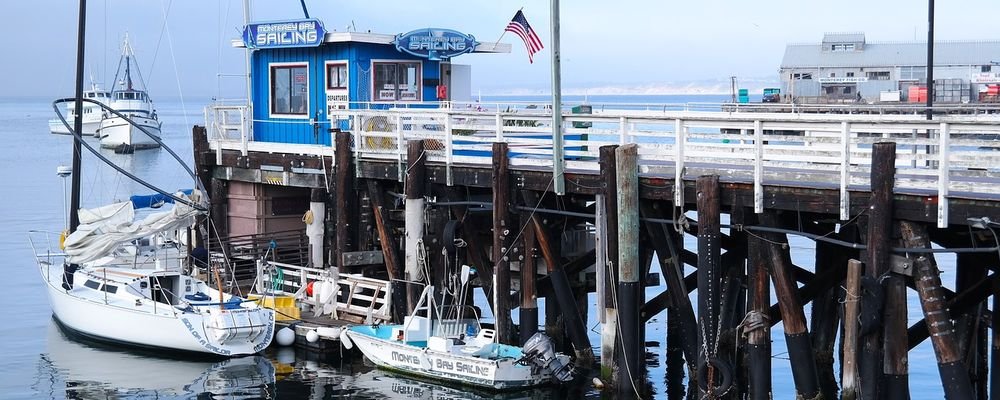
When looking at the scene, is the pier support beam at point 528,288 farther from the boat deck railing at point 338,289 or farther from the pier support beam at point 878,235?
the pier support beam at point 878,235

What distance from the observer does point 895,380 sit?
1680 centimetres

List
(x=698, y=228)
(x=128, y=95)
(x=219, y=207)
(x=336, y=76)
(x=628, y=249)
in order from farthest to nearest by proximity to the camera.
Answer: (x=128, y=95)
(x=219, y=207)
(x=336, y=76)
(x=628, y=249)
(x=698, y=228)

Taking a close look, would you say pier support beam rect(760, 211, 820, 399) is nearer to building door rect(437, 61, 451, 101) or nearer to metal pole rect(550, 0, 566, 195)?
metal pole rect(550, 0, 566, 195)

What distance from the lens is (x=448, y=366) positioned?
22703mm

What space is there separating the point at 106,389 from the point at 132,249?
271 inches

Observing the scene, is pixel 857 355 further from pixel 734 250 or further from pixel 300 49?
pixel 300 49

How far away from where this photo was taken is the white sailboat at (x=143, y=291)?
2512cm

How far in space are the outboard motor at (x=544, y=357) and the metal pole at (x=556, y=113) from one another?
2526 millimetres

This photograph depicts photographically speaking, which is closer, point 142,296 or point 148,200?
point 142,296

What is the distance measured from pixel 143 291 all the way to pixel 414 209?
6600 millimetres

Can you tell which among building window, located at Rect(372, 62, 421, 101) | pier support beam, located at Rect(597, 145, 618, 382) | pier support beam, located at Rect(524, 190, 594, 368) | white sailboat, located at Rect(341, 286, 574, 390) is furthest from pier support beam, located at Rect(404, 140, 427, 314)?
building window, located at Rect(372, 62, 421, 101)

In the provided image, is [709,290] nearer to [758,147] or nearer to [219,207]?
[758,147]

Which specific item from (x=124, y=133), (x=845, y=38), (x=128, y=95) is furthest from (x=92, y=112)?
(x=845, y=38)

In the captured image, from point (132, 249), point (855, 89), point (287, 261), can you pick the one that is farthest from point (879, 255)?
point (855, 89)
